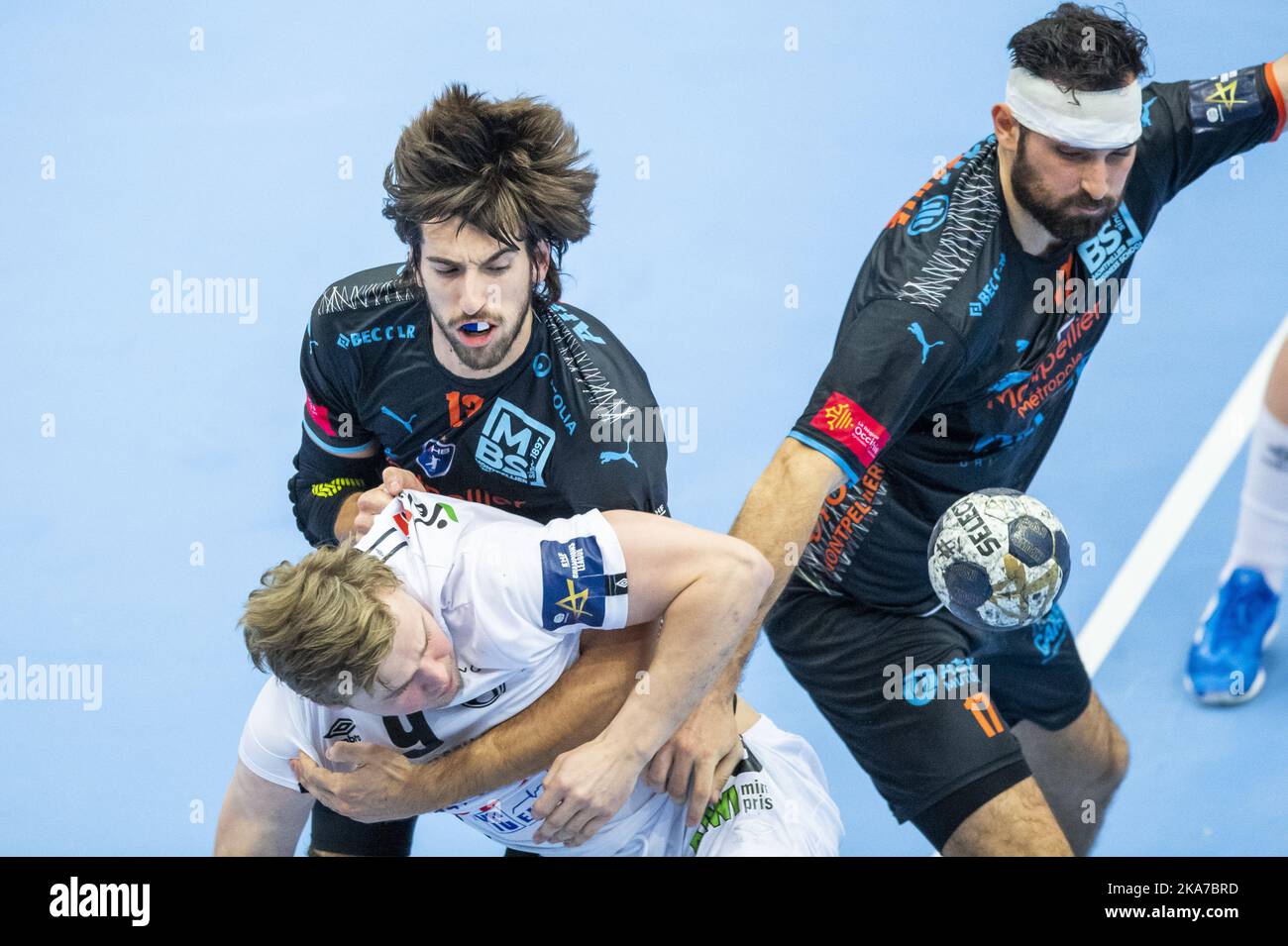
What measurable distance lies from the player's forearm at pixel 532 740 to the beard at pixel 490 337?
83cm

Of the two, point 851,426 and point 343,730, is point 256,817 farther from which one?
point 851,426

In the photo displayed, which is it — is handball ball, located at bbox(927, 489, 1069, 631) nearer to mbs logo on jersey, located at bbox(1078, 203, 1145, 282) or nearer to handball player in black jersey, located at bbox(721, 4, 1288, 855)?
handball player in black jersey, located at bbox(721, 4, 1288, 855)

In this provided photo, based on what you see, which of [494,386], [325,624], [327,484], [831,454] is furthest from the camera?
[327,484]

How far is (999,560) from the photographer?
4.10 m

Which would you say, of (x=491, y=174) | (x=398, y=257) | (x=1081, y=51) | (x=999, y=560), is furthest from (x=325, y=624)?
(x=398, y=257)

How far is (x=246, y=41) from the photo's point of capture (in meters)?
8.60

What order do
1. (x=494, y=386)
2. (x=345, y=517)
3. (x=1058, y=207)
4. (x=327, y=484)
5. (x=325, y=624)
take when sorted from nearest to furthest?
(x=325, y=624) < (x=494, y=386) < (x=1058, y=207) < (x=345, y=517) < (x=327, y=484)

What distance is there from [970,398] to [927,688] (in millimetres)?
806

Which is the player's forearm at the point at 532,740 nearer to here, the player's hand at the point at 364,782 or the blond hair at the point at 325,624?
the player's hand at the point at 364,782

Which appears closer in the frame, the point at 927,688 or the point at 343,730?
the point at 343,730

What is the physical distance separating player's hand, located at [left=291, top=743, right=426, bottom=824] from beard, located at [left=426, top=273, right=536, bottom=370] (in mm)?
979

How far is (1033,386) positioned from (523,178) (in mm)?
1488

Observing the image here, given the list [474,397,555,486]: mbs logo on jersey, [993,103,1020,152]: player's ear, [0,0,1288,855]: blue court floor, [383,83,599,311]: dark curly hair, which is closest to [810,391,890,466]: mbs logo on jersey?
[474,397,555,486]: mbs logo on jersey
